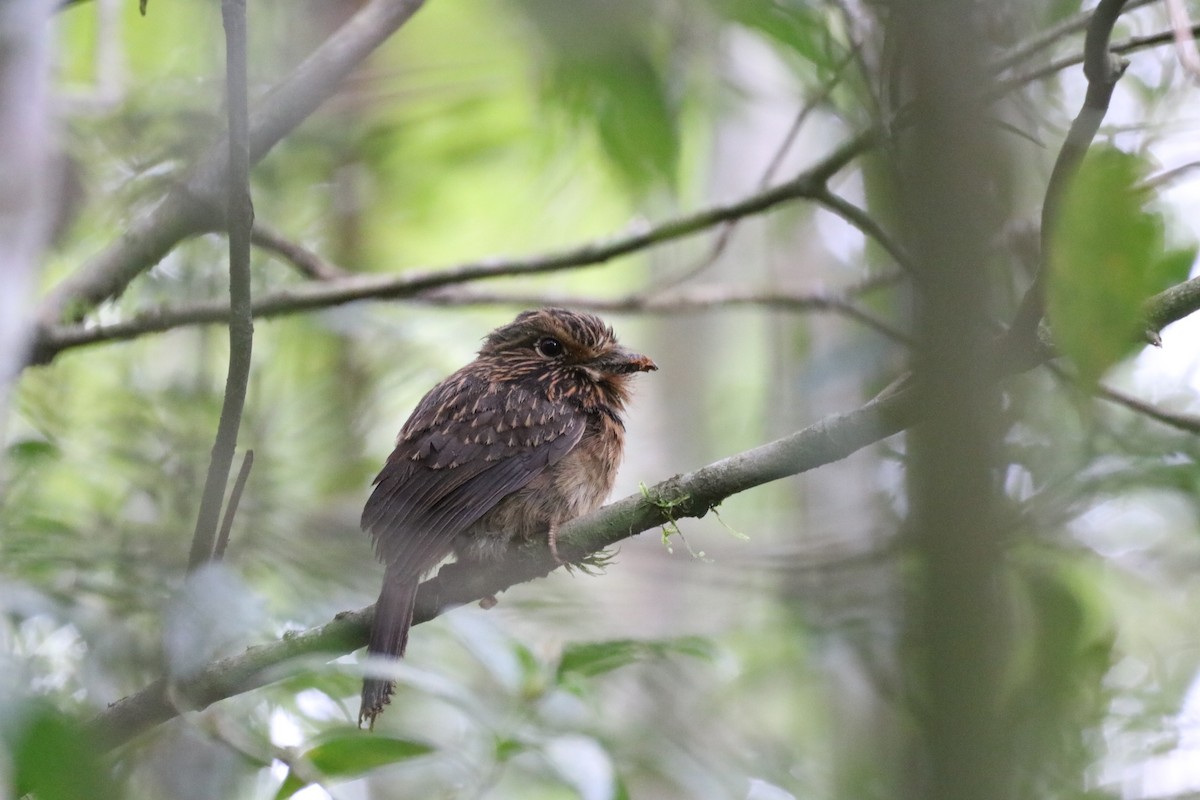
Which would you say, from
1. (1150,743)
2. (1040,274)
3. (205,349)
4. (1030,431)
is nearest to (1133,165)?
(1040,274)

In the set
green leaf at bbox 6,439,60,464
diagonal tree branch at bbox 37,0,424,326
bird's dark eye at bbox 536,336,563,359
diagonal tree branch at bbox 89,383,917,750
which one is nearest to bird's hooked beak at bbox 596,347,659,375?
bird's dark eye at bbox 536,336,563,359

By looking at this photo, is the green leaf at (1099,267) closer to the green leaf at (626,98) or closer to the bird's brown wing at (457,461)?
the green leaf at (626,98)

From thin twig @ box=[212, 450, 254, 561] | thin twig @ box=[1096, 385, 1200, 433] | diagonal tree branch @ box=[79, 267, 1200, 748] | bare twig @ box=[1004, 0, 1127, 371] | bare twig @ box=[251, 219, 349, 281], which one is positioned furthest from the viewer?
bare twig @ box=[251, 219, 349, 281]

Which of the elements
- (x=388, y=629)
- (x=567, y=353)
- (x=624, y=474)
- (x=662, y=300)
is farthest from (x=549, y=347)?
(x=624, y=474)

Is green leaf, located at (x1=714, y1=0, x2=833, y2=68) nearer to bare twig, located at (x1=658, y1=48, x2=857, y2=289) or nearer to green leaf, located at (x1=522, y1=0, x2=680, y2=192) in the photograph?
bare twig, located at (x1=658, y1=48, x2=857, y2=289)

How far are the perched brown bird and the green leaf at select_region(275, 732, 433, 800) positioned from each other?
297 millimetres

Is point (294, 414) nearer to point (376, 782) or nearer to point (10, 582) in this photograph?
point (376, 782)

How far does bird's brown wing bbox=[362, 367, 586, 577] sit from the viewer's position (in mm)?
3072

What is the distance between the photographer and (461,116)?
567cm

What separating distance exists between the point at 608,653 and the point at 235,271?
1.24 metres

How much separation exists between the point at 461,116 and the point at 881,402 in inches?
159

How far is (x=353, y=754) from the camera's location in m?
2.43

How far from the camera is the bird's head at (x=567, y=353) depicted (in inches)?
148

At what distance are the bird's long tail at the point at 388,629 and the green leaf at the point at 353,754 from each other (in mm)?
229
